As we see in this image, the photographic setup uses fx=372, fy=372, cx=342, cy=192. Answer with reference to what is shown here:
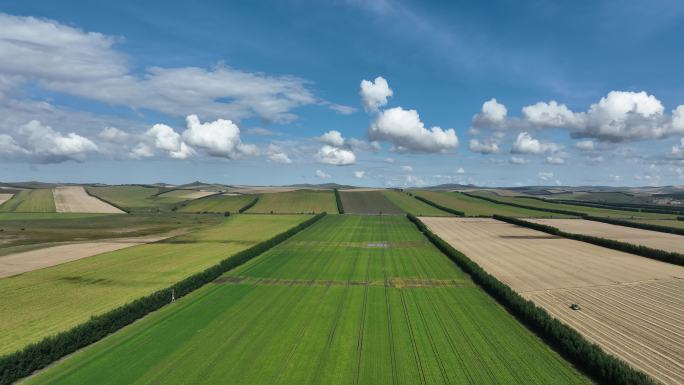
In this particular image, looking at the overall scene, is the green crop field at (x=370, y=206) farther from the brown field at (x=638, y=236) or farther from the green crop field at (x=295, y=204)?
the brown field at (x=638, y=236)

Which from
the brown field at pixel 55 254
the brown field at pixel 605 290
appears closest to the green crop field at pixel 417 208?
the brown field at pixel 605 290

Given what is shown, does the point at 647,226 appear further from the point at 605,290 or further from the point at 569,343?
the point at 569,343

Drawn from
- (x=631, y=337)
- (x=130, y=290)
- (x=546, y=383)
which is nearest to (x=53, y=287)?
→ (x=130, y=290)

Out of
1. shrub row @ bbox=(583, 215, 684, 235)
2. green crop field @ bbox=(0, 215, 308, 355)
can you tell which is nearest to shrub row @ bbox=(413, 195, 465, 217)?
shrub row @ bbox=(583, 215, 684, 235)

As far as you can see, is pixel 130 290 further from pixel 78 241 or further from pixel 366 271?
pixel 78 241

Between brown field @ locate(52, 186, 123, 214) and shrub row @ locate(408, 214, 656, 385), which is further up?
brown field @ locate(52, 186, 123, 214)

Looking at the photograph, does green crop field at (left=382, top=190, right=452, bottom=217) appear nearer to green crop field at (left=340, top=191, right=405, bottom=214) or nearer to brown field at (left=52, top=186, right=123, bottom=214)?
green crop field at (left=340, top=191, right=405, bottom=214)
